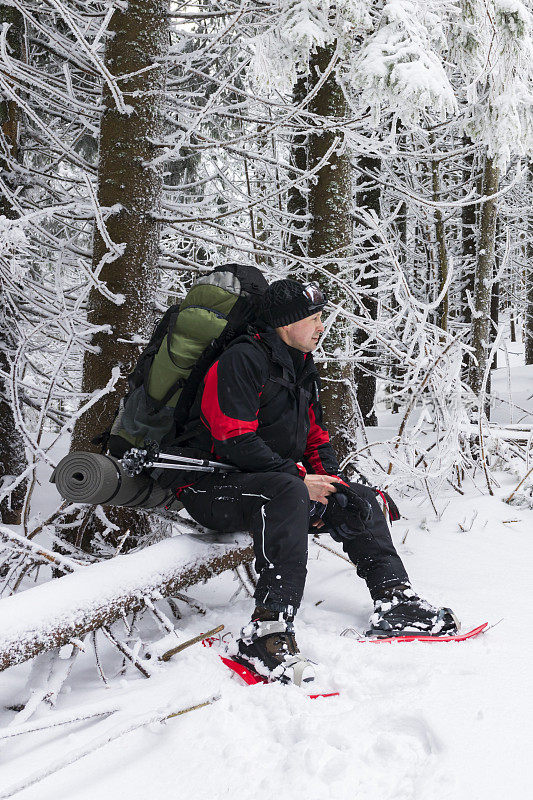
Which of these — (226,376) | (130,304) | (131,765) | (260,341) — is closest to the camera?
(131,765)

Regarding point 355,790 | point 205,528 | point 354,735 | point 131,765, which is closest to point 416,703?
point 354,735

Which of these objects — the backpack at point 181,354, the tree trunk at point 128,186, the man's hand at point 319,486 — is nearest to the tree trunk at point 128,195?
the tree trunk at point 128,186

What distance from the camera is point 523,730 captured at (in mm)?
1939

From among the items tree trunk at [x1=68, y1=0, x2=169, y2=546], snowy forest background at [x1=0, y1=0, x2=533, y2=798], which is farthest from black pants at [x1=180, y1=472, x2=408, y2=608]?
tree trunk at [x1=68, y1=0, x2=169, y2=546]

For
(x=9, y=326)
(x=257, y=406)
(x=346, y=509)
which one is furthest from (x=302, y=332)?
(x=9, y=326)

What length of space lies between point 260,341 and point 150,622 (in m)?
1.66

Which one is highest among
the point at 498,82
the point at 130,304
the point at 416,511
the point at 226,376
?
the point at 498,82

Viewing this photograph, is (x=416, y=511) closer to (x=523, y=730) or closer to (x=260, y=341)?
(x=260, y=341)

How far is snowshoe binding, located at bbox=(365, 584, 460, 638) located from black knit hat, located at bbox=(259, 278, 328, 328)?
152cm

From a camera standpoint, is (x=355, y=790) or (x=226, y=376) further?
(x=226, y=376)

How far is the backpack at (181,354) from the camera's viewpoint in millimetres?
3221

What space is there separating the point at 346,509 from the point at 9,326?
421 centimetres

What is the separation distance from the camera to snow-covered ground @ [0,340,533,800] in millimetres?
1763

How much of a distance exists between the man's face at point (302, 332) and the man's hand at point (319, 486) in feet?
2.39
